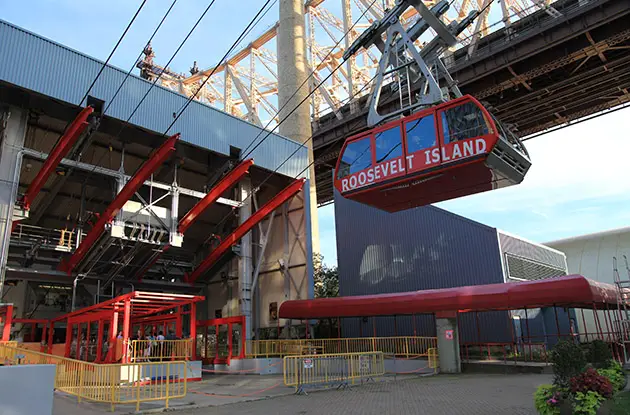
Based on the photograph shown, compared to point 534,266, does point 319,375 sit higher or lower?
lower

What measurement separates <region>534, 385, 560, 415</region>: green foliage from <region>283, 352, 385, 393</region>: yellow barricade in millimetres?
7661

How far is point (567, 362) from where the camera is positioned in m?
8.67

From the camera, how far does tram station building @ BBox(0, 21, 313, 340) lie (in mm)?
22484

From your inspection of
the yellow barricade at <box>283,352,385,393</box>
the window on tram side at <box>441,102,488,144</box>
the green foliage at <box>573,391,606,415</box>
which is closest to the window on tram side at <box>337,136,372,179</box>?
the window on tram side at <box>441,102,488,144</box>

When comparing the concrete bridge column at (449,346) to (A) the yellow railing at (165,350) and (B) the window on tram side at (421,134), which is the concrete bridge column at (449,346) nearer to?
(B) the window on tram side at (421,134)

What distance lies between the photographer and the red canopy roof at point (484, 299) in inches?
760

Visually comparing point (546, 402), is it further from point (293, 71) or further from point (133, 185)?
point (293, 71)

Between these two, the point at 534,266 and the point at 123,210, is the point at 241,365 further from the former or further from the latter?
the point at 534,266

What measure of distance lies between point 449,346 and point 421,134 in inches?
423

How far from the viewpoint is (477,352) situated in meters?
25.1

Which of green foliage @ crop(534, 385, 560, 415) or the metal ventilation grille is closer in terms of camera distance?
green foliage @ crop(534, 385, 560, 415)

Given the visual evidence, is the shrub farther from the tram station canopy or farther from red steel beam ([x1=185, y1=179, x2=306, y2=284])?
red steel beam ([x1=185, y1=179, x2=306, y2=284])

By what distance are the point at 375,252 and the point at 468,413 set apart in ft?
74.1

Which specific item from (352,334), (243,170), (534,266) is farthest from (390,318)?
(243,170)
